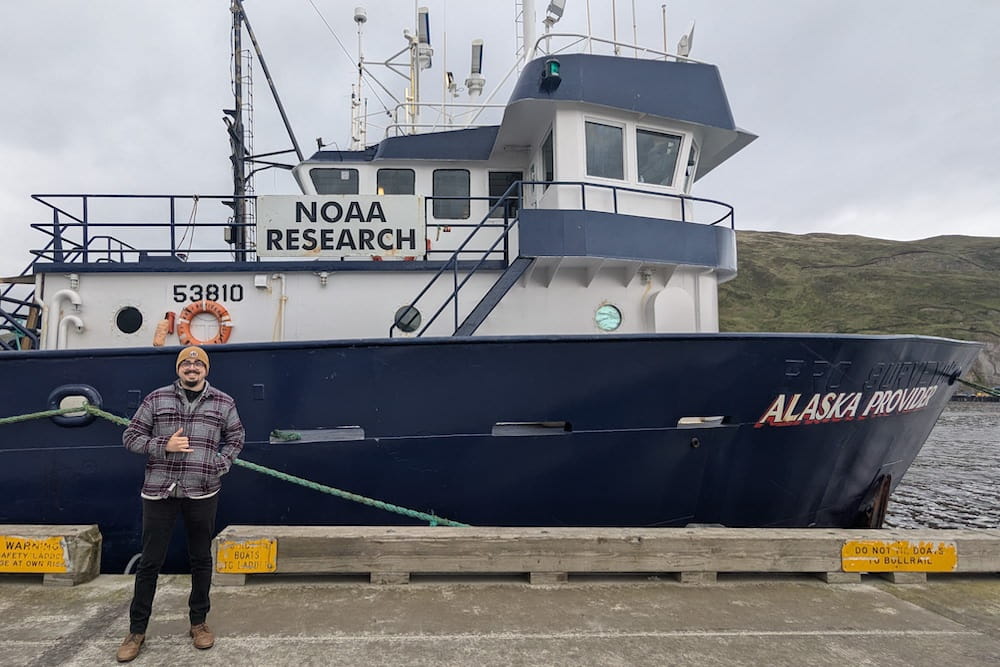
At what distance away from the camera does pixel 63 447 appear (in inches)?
196

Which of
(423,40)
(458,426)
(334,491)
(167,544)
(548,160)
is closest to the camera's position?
(167,544)

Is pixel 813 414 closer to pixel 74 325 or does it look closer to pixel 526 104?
pixel 526 104

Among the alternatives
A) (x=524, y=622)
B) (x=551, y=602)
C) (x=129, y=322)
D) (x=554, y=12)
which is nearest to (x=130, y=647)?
(x=524, y=622)

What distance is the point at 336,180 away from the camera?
28.6 ft

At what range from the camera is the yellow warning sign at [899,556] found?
167 inches

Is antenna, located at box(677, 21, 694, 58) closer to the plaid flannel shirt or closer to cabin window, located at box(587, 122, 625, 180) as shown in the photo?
cabin window, located at box(587, 122, 625, 180)

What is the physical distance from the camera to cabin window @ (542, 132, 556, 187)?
7.42 m

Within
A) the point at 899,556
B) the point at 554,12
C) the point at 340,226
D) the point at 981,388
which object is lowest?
the point at 899,556

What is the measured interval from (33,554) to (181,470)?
186cm

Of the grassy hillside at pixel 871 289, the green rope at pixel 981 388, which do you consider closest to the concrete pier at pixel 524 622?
the green rope at pixel 981 388

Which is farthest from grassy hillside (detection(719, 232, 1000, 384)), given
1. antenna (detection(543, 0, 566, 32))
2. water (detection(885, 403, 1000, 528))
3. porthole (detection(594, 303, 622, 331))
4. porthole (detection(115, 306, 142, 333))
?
porthole (detection(115, 306, 142, 333))

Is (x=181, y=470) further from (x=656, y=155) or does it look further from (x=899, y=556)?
(x=656, y=155)

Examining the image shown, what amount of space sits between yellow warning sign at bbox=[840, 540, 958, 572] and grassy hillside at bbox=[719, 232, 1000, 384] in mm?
68918

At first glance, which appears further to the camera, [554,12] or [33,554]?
[554,12]
